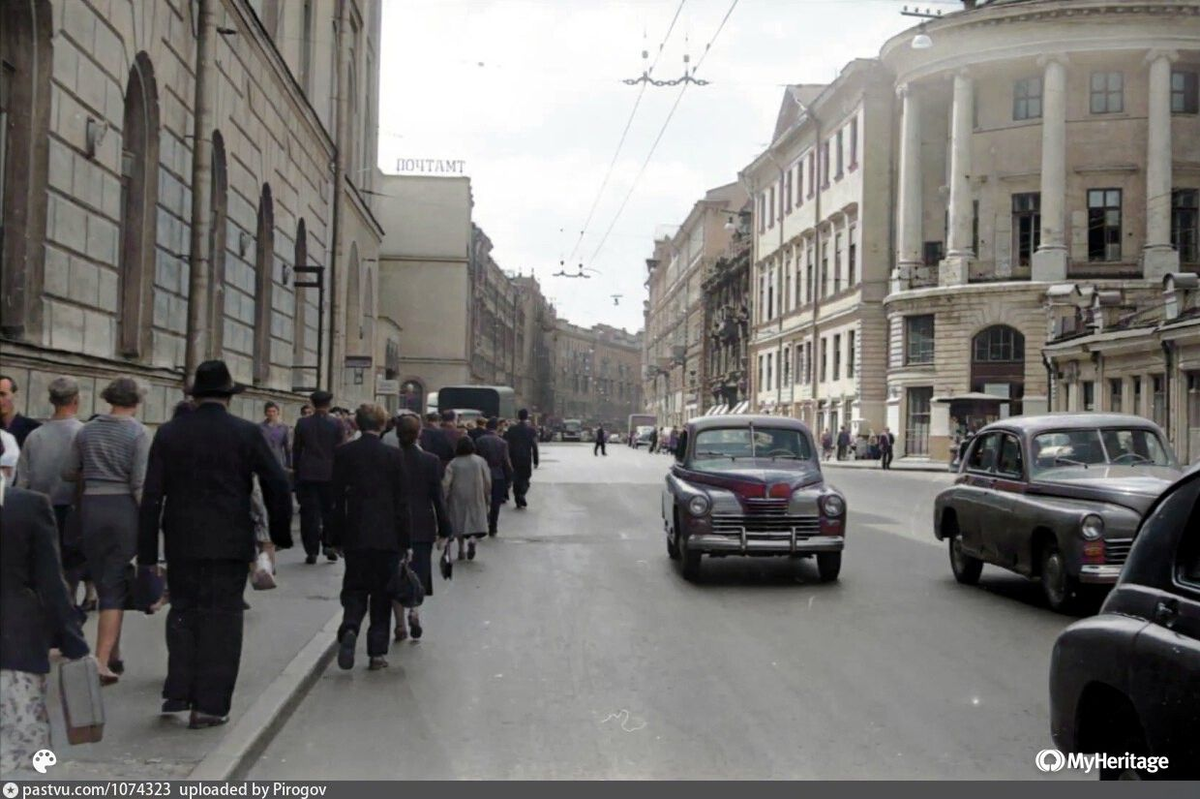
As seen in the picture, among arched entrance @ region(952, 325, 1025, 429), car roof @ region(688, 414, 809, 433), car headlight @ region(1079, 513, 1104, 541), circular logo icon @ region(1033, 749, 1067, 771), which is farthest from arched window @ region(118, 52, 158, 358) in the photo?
arched entrance @ region(952, 325, 1025, 429)

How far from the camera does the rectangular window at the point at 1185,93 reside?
50.8 m

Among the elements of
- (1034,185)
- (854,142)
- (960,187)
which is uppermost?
(854,142)

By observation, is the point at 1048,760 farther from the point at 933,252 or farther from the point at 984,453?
the point at 933,252

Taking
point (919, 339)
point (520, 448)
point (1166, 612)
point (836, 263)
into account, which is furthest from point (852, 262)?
point (1166, 612)

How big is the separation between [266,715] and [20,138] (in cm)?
668

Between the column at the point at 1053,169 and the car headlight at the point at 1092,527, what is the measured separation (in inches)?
1667

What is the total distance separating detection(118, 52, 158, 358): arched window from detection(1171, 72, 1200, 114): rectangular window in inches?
1860

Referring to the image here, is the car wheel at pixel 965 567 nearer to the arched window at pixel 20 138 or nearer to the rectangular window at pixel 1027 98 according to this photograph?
the arched window at pixel 20 138

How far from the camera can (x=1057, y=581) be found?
1074 centimetres

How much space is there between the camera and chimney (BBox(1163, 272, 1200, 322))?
108 ft

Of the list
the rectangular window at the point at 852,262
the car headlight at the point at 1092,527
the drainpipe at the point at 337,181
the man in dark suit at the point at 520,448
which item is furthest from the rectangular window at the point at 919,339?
the car headlight at the point at 1092,527

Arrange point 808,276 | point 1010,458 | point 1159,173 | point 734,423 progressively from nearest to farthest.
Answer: point 1010,458
point 734,423
point 1159,173
point 808,276

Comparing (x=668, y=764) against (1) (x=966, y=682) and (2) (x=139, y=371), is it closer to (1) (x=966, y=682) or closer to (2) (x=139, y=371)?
(1) (x=966, y=682)

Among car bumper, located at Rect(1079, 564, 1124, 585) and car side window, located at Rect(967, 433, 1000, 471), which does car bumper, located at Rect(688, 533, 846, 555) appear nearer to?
car side window, located at Rect(967, 433, 1000, 471)
